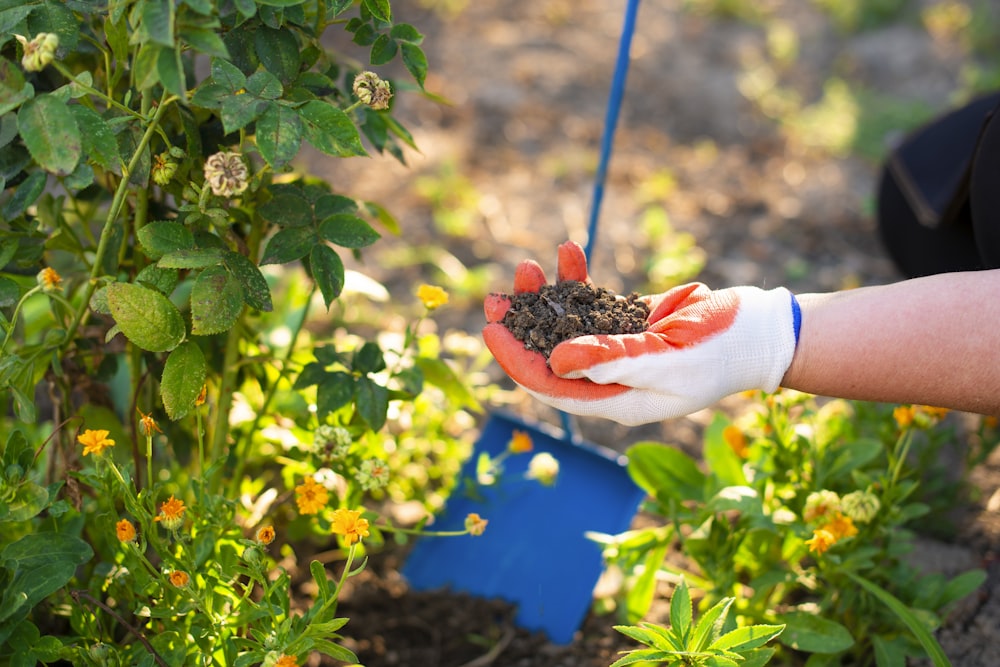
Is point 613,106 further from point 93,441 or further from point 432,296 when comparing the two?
point 93,441

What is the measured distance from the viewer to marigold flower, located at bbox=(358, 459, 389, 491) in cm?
119

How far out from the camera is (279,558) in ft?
5.29

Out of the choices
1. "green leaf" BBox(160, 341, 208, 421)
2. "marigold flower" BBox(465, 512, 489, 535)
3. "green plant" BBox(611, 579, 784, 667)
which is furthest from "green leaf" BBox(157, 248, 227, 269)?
"green plant" BBox(611, 579, 784, 667)

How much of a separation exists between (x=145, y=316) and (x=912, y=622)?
1080mm

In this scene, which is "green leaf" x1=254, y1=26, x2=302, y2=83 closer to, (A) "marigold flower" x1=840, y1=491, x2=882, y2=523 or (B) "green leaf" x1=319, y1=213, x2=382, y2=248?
(B) "green leaf" x1=319, y1=213, x2=382, y2=248

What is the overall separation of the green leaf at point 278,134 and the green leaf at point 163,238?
0.57 ft

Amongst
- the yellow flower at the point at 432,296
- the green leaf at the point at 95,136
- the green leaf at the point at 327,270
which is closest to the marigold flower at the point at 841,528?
the yellow flower at the point at 432,296

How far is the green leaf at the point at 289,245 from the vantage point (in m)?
1.07

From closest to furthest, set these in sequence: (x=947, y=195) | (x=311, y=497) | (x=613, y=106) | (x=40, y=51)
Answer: (x=40, y=51), (x=311, y=497), (x=613, y=106), (x=947, y=195)

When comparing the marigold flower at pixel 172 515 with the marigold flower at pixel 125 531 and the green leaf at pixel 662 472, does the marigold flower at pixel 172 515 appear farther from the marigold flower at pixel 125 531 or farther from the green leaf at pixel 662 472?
the green leaf at pixel 662 472

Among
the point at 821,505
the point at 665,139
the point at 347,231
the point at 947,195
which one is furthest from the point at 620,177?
the point at 347,231

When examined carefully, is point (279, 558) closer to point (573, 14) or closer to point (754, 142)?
point (754, 142)

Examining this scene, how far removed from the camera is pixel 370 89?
1002 mm

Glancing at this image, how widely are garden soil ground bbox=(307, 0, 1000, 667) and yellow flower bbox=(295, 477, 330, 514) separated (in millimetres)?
434
